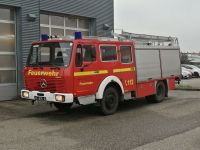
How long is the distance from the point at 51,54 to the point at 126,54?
2.78 metres

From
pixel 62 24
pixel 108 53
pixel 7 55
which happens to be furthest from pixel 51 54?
pixel 62 24

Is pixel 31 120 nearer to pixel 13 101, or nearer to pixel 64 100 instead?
pixel 64 100

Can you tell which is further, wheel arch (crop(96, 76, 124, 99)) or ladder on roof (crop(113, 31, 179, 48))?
ladder on roof (crop(113, 31, 179, 48))

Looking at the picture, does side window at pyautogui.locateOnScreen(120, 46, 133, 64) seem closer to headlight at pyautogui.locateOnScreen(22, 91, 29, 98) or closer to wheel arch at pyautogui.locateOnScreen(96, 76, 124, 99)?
wheel arch at pyautogui.locateOnScreen(96, 76, 124, 99)

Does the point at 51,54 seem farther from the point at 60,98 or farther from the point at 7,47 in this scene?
the point at 7,47

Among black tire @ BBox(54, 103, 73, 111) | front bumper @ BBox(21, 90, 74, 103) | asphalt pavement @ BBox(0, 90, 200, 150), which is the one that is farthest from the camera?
black tire @ BBox(54, 103, 73, 111)

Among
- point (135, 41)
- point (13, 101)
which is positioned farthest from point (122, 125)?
point (13, 101)

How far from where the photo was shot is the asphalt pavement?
8.34 m

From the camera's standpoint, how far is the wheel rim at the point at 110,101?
39.8ft

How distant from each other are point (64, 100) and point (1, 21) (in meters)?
6.28

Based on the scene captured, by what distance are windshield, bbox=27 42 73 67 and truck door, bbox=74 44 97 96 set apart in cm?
31

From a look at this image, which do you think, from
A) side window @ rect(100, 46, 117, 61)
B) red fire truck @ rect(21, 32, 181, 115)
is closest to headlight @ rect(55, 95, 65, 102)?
red fire truck @ rect(21, 32, 181, 115)

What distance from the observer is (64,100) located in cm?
1074

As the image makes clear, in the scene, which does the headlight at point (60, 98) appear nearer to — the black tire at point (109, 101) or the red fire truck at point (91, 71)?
the red fire truck at point (91, 71)
